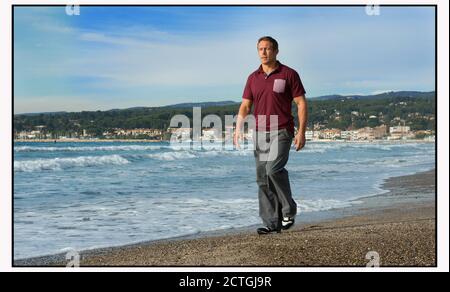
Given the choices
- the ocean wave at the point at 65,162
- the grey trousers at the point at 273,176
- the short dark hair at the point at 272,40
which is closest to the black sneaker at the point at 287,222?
the grey trousers at the point at 273,176

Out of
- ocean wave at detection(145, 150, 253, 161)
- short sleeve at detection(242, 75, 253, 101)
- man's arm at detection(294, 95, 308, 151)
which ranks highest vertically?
short sleeve at detection(242, 75, 253, 101)

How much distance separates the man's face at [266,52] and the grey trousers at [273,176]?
589 millimetres

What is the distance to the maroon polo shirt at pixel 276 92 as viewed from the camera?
4566 millimetres

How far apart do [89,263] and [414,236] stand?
9.26 ft

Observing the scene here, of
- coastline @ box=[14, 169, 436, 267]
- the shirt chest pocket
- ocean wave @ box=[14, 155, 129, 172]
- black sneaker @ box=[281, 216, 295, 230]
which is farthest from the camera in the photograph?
ocean wave @ box=[14, 155, 129, 172]

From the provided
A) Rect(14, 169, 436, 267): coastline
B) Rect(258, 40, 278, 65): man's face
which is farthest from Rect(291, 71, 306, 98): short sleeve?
Rect(14, 169, 436, 267): coastline

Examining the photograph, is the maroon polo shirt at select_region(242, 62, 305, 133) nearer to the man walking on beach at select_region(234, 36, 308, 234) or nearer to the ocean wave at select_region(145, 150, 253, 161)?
the man walking on beach at select_region(234, 36, 308, 234)

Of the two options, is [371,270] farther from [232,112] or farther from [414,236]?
[232,112]

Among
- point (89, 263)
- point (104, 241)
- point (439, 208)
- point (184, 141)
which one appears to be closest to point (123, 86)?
point (104, 241)

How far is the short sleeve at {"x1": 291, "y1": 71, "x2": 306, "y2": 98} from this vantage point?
457 cm

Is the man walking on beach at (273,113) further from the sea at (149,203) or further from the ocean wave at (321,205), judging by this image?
the ocean wave at (321,205)

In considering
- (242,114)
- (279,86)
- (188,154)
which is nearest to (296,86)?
(279,86)

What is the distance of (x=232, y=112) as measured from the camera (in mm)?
7785

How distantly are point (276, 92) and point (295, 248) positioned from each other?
125 cm
